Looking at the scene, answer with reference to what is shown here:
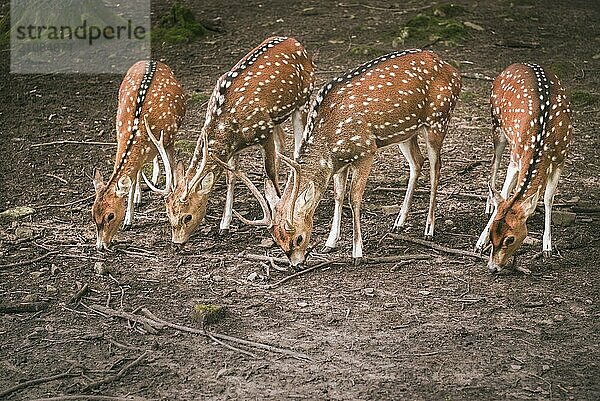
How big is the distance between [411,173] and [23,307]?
10.5 ft

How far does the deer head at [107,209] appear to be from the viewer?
7168mm

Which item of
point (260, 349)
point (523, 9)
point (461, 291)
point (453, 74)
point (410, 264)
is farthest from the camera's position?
point (523, 9)

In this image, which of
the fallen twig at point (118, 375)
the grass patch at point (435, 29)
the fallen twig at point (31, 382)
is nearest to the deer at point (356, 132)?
the fallen twig at point (118, 375)

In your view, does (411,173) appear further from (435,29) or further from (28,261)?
(435,29)

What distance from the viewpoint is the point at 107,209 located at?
7.18 m

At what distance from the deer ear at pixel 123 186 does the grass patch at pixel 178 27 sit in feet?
20.9

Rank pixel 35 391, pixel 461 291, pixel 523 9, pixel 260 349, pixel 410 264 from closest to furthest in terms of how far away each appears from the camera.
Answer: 1. pixel 35 391
2. pixel 260 349
3. pixel 461 291
4. pixel 410 264
5. pixel 523 9

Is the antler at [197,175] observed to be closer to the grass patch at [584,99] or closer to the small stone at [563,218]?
the small stone at [563,218]

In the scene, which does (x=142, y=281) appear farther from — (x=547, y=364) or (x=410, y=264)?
(x=547, y=364)

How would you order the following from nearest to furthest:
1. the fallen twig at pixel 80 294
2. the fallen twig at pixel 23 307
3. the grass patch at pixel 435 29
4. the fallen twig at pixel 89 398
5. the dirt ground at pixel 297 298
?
the fallen twig at pixel 89 398 < the dirt ground at pixel 297 298 < the fallen twig at pixel 23 307 < the fallen twig at pixel 80 294 < the grass patch at pixel 435 29

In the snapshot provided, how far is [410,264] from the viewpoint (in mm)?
7047

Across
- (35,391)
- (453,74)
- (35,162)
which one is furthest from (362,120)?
(35,162)

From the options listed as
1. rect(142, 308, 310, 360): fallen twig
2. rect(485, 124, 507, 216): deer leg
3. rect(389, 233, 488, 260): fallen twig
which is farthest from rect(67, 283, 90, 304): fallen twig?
rect(485, 124, 507, 216): deer leg

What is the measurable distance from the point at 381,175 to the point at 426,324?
118 inches
